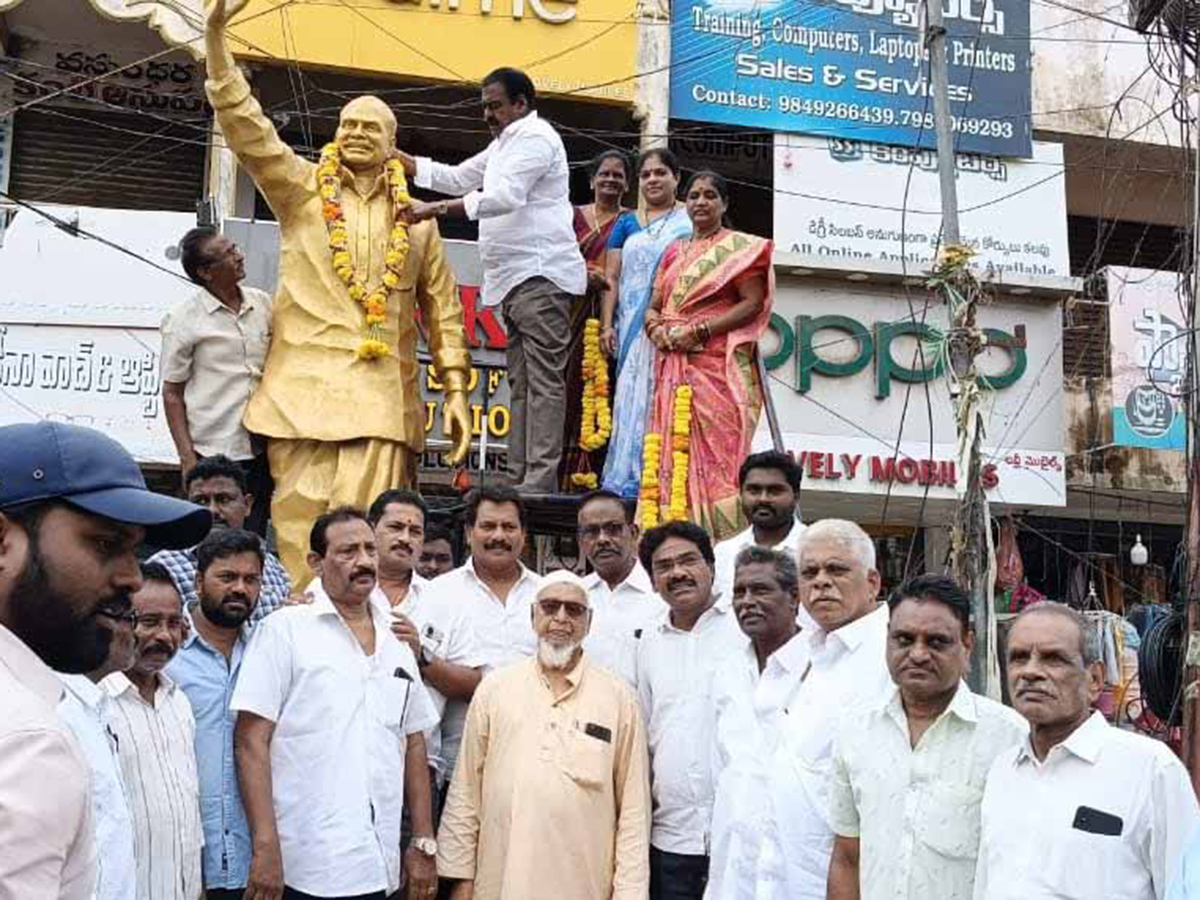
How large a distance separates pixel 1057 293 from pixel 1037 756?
10176 mm

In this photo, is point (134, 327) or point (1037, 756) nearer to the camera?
point (1037, 756)

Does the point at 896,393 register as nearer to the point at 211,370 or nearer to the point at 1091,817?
the point at 211,370

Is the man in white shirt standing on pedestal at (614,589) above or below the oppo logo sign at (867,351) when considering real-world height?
below

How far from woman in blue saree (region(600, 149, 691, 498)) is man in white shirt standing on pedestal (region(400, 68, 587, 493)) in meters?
0.22

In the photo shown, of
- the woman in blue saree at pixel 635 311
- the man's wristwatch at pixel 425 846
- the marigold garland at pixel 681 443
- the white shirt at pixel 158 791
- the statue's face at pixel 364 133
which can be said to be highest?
the statue's face at pixel 364 133

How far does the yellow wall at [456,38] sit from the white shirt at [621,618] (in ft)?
23.7

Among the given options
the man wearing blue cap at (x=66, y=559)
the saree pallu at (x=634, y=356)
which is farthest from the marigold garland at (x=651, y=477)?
the man wearing blue cap at (x=66, y=559)

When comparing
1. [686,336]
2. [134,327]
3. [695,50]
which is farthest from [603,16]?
[686,336]

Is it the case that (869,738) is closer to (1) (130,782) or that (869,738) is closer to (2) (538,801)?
(2) (538,801)

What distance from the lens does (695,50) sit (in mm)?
12211

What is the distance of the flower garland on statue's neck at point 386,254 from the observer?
6.29 meters

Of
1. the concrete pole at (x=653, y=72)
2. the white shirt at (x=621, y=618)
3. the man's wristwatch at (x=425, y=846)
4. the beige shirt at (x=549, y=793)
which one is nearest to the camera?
the beige shirt at (x=549, y=793)

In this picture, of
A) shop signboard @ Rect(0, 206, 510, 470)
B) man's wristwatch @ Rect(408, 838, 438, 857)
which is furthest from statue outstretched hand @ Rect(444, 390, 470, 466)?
shop signboard @ Rect(0, 206, 510, 470)

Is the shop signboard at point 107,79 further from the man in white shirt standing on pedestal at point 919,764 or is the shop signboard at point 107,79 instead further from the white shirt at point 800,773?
the man in white shirt standing on pedestal at point 919,764
